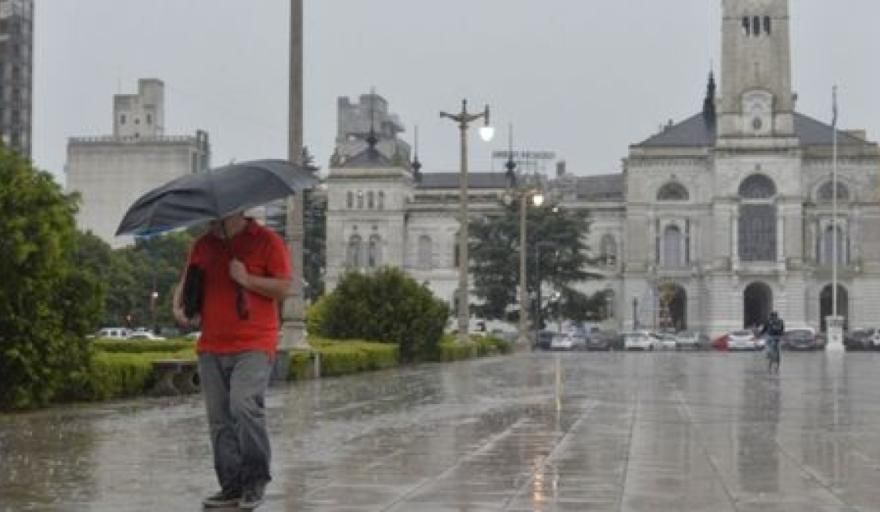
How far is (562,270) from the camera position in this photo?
110875 millimetres

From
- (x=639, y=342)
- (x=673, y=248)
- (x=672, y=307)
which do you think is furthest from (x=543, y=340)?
(x=672, y=307)

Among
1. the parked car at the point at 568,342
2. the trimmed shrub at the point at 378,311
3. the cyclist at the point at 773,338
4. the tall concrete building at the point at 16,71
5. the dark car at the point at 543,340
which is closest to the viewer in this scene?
the cyclist at the point at 773,338

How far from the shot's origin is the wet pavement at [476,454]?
982cm

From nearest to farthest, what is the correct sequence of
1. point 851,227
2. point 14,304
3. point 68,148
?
point 14,304 < point 851,227 < point 68,148

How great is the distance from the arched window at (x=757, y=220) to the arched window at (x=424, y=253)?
28.0 meters

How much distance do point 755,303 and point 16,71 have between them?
6095 centimetres

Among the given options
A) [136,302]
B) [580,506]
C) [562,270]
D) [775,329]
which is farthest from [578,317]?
[580,506]

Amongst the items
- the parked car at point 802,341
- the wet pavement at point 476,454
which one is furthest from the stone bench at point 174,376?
the parked car at point 802,341

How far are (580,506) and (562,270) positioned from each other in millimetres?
101675

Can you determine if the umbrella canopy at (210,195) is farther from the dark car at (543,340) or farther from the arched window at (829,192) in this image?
the arched window at (829,192)

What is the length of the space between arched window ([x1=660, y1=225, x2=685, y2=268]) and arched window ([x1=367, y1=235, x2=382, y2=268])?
2423 cm

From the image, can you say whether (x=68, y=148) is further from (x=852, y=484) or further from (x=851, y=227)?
(x=852, y=484)

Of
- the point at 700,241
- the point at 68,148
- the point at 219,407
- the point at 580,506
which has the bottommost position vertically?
the point at 580,506

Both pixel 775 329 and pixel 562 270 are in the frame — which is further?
pixel 562 270
